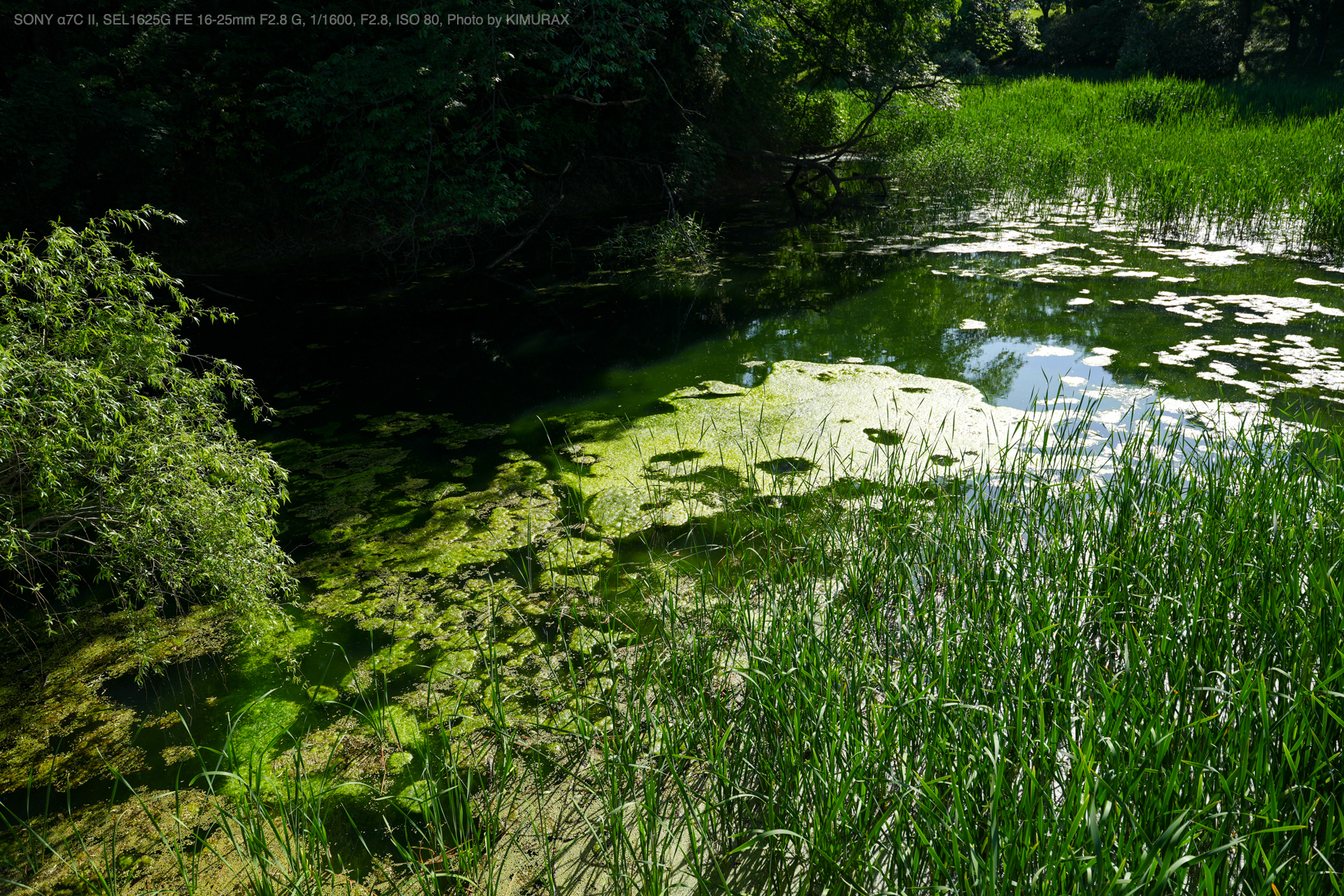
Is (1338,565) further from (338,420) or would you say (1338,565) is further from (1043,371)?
(338,420)

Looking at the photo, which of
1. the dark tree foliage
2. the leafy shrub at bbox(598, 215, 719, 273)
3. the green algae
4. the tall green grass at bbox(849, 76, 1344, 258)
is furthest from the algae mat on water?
the tall green grass at bbox(849, 76, 1344, 258)

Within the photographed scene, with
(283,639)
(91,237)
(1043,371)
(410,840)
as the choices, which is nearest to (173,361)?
(91,237)

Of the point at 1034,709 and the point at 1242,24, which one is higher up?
the point at 1242,24

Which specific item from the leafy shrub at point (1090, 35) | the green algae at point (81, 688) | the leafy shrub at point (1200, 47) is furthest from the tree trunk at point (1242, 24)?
the green algae at point (81, 688)

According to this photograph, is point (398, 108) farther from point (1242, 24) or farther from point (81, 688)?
point (1242, 24)

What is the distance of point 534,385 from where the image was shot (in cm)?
493

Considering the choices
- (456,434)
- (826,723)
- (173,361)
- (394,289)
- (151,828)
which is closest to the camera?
(826,723)

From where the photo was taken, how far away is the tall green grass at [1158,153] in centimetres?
683

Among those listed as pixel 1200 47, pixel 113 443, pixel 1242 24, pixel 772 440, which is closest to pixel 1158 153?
pixel 772 440

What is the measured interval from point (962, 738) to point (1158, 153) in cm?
942

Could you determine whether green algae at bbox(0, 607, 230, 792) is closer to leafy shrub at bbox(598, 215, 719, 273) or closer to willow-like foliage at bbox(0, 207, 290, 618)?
willow-like foliage at bbox(0, 207, 290, 618)

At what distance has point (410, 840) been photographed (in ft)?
6.05

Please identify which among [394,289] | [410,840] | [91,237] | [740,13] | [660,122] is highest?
[740,13]

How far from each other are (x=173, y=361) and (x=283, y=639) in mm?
976
